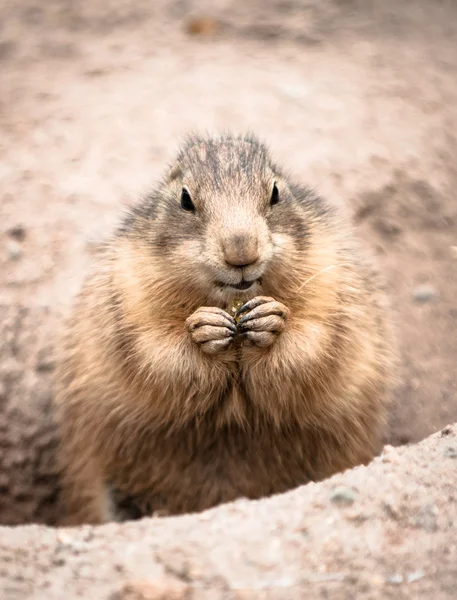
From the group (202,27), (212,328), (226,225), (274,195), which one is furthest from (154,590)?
(202,27)

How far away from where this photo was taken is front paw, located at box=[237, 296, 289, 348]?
3.42 m

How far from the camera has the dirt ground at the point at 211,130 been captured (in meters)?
4.91

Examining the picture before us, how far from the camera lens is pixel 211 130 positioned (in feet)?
19.5

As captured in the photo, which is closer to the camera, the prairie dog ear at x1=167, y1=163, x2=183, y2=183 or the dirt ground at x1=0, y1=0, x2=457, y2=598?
the prairie dog ear at x1=167, y1=163, x2=183, y2=183

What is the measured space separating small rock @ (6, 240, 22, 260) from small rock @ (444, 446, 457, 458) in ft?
10.5

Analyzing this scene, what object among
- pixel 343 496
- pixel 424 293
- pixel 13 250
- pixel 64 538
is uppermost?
pixel 343 496

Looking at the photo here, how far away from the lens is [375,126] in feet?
20.1

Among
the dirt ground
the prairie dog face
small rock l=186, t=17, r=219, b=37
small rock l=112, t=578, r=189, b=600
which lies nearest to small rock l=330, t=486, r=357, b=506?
small rock l=112, t=578, r=189, b=600

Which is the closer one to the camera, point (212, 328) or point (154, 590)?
point (154, 590)

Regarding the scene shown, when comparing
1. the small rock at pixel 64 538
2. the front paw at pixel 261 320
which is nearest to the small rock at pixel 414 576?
the small rock at pixel 64 538

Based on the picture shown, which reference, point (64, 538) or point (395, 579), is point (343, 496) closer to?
point (395, 579)

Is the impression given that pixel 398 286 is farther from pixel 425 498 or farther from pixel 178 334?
pixel 425 498

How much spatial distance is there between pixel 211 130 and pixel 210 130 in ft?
0.04

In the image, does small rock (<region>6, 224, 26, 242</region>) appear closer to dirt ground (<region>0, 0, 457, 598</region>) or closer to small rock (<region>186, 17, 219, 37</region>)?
dirt ground (<region>0, 0, 457, 598</region>)
